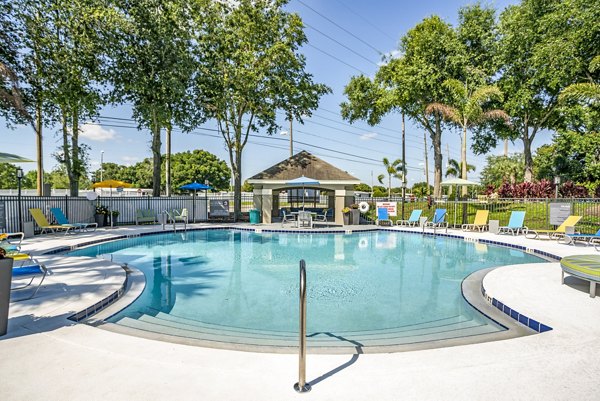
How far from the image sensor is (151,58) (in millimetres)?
15367

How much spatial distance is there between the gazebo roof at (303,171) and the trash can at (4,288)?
16.2m

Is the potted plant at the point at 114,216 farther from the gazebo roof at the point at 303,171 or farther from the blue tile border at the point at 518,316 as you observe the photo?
the blue tile border at the point at 518,316

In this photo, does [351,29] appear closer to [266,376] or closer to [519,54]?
[519,54]

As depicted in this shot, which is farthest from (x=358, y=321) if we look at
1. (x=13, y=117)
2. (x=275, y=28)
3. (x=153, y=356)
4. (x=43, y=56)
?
(x=275, y=28)

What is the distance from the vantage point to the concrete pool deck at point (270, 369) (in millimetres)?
2668

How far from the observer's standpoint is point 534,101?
24.1m

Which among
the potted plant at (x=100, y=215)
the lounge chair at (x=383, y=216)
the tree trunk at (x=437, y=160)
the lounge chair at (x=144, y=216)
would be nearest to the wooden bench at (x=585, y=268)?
the lounge chair at (x=383, y=216)

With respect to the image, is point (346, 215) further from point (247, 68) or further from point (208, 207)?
point (247, 68)

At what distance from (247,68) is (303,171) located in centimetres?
721

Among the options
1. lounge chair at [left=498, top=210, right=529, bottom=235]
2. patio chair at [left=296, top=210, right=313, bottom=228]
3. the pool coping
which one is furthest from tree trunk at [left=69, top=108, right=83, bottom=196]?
lounge chair at [left=498, top=210, right=529, bottom=235]

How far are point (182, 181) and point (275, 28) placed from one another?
138 ft

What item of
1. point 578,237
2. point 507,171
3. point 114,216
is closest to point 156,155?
point 114,216

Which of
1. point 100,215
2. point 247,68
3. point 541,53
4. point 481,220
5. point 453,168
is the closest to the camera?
point 481,220

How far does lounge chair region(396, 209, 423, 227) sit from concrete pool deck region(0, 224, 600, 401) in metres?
14.5
